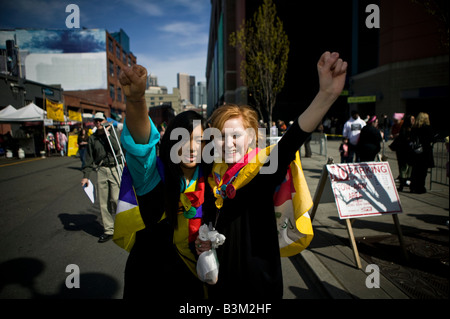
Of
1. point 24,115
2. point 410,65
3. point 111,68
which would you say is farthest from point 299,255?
point 111,68

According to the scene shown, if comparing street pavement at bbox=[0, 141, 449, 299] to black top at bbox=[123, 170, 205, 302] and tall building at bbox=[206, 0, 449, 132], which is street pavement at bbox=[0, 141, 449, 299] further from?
tall building at bbox=[206, 0, 449, 132]

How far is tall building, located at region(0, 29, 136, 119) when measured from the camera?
3966 centimetres

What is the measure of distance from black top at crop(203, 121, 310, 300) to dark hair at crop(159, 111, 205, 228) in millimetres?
270

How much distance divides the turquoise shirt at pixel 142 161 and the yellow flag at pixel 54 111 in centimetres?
1963

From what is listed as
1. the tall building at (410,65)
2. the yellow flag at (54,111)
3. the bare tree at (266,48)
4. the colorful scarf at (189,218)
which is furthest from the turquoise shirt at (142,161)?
the tall building at (410,65)

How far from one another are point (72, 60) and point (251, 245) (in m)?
50.7

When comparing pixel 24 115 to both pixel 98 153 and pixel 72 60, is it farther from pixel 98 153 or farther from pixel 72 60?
pixel 72 60

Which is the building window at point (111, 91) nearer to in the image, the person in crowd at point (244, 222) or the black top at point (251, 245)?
the person in crowd at point (244, 222)

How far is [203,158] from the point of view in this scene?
1526 mm

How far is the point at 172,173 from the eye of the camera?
1.43 metres

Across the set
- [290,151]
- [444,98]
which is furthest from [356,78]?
[290,151]
